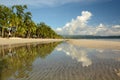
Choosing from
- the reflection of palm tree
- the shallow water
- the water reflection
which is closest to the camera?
the shallow water

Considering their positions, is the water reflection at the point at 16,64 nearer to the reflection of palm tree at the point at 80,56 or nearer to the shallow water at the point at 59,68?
the shallow water at the point at 59,68

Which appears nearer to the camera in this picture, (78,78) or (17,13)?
(78,78)

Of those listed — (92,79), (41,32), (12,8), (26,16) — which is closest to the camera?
(92,79)

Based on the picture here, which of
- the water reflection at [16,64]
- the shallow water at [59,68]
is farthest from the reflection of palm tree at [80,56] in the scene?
the water reflection at [16,64]

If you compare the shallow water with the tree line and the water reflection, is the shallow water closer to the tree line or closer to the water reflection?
the water reflection

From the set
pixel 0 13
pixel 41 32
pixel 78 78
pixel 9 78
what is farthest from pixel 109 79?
pixel 41 32

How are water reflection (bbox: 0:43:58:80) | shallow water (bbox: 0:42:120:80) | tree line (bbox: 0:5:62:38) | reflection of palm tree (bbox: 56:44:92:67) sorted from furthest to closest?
tree line (bbox: 0:5:62:38)
reflection of palm tree (bbox: 56:44:92:67)
water reflection (bbox: 0:43:58:80)
shallow water (bbox: 0:42:120:80)

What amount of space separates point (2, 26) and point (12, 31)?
14.7 m

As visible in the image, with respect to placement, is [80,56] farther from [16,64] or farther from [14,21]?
[14,21]

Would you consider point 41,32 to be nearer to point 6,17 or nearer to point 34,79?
point 6,17

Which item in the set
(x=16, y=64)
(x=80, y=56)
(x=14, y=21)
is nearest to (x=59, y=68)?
(x=16, y=64)

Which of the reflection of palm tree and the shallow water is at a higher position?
the shallow water

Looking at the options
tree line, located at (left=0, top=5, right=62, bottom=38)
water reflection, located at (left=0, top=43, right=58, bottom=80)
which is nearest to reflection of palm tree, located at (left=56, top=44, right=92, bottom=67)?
water reflection, located at (left=0, top=43, right=58, bottom=80)

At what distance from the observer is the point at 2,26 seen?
71438 millimetres
